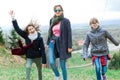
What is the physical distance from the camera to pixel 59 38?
→ 444 inches

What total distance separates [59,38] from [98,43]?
1.00 metres

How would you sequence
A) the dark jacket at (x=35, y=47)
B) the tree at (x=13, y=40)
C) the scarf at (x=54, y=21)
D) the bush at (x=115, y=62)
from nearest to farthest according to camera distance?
the scarf at (x=54, y=21) < the dark jacket at (x=35, y=47) < the tree at (x=13, y=40) < the bush at (x=115, y=62)

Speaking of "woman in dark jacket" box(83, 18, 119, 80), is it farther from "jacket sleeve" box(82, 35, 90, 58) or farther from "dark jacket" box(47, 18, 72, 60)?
"dark jacket" box(47, 18, 72, 60)

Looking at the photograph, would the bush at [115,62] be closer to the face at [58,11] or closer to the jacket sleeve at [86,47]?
the jacket sleeve at [86,47]

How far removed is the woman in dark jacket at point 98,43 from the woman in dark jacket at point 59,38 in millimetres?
487

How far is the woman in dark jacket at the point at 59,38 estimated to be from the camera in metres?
11.3

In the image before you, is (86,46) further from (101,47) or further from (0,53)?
(0,53)

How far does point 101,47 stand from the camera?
1142 cm

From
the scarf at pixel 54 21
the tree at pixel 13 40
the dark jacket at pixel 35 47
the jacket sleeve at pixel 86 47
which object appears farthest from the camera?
the tree at pixel 13 40

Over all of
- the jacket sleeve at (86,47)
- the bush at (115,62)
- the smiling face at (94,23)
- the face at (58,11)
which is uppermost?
the face at (58,11)

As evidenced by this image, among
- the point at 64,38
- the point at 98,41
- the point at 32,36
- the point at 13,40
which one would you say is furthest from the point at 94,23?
the point at 13,40

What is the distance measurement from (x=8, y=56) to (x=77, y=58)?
51.9ft

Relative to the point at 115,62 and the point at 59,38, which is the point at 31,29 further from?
the point at 115,62

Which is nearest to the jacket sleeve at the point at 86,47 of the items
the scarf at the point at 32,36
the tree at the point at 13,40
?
the scarf at the point at 32,36
